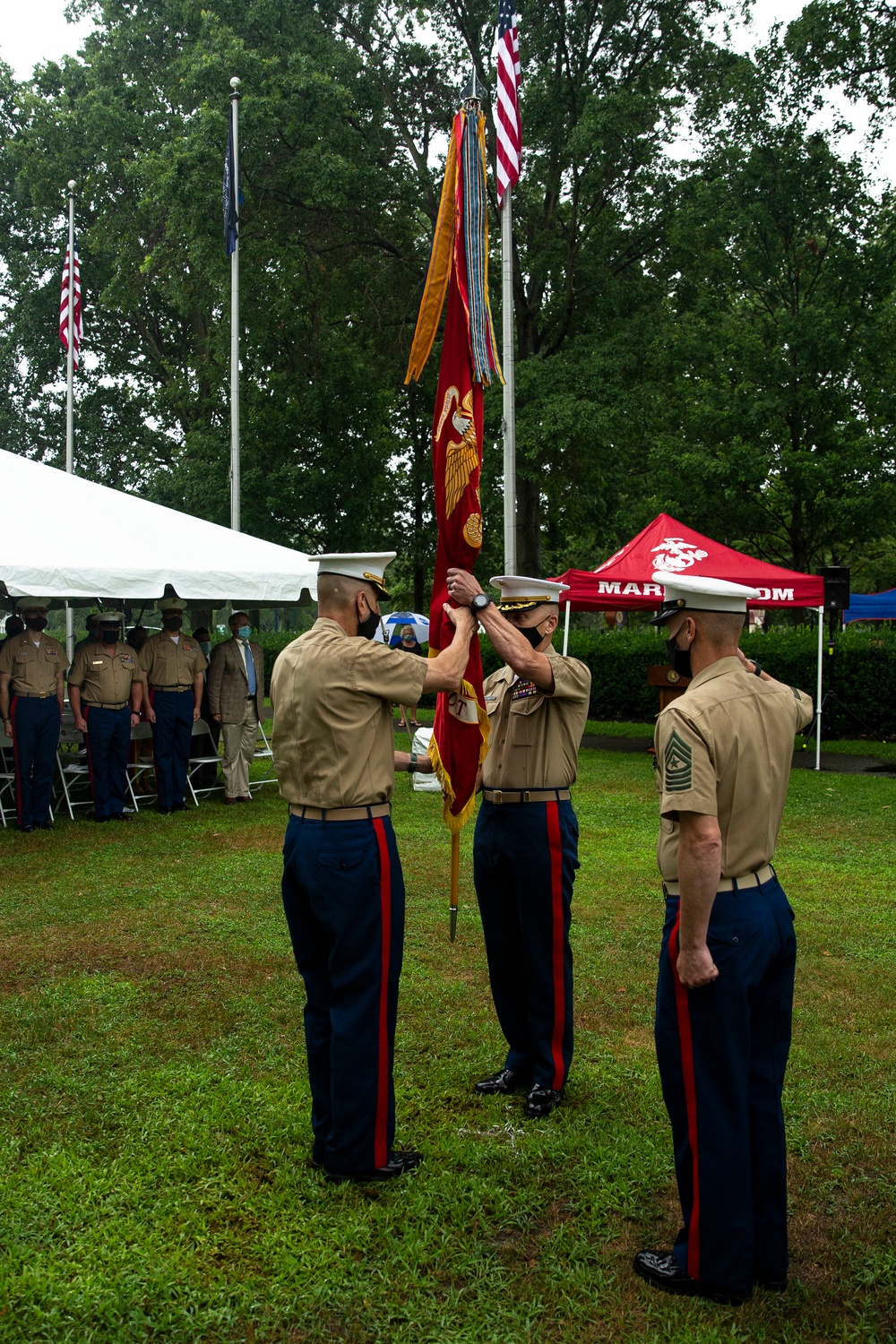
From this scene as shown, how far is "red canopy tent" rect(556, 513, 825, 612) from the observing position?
13.7 metres

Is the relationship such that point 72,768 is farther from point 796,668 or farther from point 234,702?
point 796,668

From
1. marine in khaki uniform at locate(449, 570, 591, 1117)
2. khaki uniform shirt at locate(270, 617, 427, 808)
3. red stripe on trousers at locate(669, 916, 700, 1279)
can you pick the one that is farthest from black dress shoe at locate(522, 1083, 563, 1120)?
khaki uniform shirt at locate(270, 617, 427, 808)

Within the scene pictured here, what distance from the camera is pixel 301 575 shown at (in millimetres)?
12539

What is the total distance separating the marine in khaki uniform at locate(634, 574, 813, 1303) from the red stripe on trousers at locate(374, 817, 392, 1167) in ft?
3.28

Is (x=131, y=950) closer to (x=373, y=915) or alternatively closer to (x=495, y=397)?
(x=373, y=915)

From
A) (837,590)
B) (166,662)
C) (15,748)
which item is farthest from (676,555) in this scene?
(15,748)

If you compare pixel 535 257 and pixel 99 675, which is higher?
pixel 535 257

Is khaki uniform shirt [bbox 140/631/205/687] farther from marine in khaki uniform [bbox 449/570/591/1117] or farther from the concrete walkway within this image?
marine in khaki uniform [bbox 449/570/591/1117]

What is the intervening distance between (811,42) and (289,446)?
50.5 ft

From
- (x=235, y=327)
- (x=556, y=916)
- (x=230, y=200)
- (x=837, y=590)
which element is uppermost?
(x=230, y=200)

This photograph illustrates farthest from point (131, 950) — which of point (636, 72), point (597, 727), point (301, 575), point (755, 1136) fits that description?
point (636, 72)

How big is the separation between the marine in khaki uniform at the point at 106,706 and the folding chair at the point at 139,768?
29 cm

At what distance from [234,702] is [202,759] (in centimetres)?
90

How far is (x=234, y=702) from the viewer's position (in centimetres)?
1242
